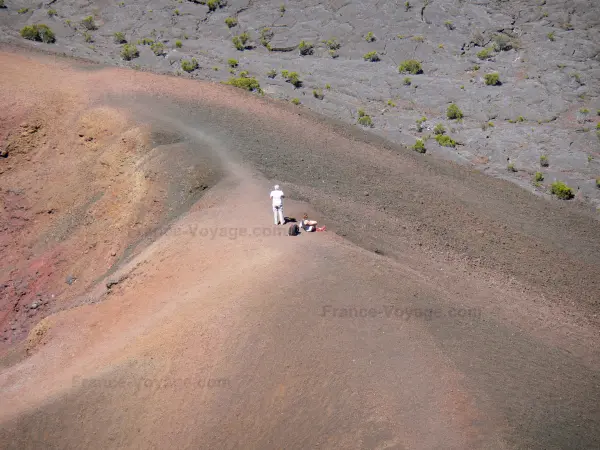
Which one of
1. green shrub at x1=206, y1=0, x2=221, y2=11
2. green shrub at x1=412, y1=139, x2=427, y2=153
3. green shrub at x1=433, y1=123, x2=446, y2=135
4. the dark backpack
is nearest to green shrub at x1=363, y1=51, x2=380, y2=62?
green shrub at x1=433, y1=123, x2=446, y2=135

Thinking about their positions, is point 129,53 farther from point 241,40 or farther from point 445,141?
point 445,141

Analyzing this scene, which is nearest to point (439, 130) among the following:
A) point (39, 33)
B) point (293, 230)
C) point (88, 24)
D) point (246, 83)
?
point (246, 83)

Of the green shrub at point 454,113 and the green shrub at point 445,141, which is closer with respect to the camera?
the green shrub at point 445,141

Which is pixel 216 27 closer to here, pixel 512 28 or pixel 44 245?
pixel 512 28

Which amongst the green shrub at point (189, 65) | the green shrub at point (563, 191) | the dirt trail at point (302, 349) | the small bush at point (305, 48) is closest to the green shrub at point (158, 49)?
the green shrub at point (189, 65)

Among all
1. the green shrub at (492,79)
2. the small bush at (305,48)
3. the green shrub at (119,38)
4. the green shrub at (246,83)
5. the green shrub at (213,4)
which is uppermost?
the green shrub at (213,4)

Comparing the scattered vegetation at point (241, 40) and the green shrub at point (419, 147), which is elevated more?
the scattered vegetation at point (241, 40)

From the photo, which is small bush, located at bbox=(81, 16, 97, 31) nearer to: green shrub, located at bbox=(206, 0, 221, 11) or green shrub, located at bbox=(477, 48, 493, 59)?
green shrub, located at bbox=(206, 0, 221, 11)

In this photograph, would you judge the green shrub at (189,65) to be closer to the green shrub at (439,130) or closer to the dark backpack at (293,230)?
the green shrub at (439,130)
